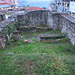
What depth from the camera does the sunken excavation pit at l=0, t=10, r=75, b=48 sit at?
8519 mm

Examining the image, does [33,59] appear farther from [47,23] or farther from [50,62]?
[47,23]

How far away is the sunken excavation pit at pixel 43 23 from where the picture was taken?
852cm

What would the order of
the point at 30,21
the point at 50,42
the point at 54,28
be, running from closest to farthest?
the point at 50,42 < the point at 54,28 < the point at 30,21

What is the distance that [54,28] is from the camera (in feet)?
39.1

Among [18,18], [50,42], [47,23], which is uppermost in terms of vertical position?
[18,18]

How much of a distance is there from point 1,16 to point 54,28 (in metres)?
8.68

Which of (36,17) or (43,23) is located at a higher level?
(36,17)

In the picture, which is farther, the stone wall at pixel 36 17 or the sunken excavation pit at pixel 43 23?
the stone wall at pixel 36 17

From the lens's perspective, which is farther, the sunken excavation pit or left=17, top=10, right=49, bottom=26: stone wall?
left=17, top=10, right=49, bottom=26: stone wall

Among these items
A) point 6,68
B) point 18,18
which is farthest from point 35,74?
point 18,18

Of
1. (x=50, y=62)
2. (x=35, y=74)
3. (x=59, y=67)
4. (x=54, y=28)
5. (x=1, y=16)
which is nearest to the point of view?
(x=35, y=74)

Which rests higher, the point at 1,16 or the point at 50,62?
the point at 1,16

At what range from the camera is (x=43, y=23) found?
44.6 feet

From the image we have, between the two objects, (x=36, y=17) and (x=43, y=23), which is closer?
(x=36, y=17)
